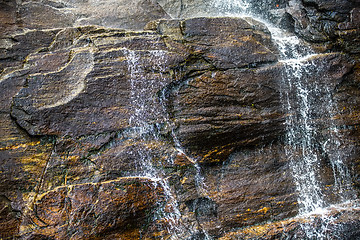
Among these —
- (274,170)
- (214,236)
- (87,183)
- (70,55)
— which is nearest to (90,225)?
(87,183)

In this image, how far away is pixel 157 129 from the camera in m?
5.73

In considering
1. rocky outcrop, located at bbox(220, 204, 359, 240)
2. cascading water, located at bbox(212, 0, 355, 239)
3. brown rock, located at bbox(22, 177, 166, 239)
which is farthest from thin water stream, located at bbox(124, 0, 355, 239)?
brown rock, located at bbox(22, 177, 166, 239)

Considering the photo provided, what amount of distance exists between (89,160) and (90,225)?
1212 millimetres

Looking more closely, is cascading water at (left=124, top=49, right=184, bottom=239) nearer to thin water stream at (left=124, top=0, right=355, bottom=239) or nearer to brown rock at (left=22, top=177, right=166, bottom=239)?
brown rock at (left=22, top=177, right=166, bottom=239)

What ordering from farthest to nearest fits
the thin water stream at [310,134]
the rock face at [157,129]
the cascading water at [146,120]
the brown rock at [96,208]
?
the thin water stream at [310,134] → the cascading water at [146,120] → the rock face at [157,129] → the brown rock at [96,208]

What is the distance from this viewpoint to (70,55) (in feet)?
19.1

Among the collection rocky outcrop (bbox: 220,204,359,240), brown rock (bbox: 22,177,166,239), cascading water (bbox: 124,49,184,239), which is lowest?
rocky outcrop (bbox: 220,204,359,240)

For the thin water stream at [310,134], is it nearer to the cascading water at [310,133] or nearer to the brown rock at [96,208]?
the cascading water at [310,133]

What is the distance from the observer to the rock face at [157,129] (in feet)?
17.2

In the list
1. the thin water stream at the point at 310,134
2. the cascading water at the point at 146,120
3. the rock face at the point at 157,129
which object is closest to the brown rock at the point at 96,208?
the rock face at the point at 157,129

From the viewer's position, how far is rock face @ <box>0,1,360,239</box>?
17.2ft

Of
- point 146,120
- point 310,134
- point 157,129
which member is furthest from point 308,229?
point 146,120

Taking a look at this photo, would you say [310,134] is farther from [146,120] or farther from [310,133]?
[146,120]

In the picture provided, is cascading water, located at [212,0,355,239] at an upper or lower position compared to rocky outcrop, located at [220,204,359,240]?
upper
